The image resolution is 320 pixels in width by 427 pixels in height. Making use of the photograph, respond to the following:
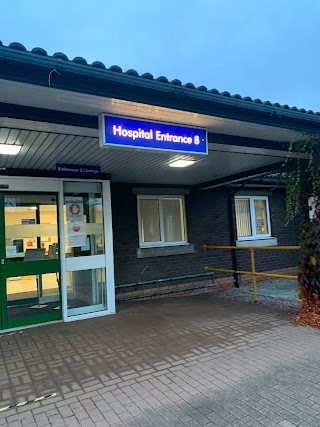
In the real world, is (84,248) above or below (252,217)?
below

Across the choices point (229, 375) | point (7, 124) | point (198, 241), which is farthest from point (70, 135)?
point (198, 241)

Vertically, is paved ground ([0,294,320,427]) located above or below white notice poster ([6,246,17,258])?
below

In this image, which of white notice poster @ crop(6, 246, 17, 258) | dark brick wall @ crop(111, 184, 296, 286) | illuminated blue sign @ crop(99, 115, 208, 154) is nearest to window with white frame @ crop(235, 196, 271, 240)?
dark brick wall @ crop(111, 184, 296, 286)

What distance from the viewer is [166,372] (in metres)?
3.78

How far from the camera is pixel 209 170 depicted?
23.4 ft

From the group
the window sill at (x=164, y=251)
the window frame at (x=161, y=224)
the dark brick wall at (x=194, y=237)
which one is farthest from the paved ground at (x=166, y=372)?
the window frame at (x=161, y=224)

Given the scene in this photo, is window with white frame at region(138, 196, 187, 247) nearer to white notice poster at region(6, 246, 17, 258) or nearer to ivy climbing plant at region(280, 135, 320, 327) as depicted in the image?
white notice poster at region(6, 246, 17, 258)

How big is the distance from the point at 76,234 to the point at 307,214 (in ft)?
13.9

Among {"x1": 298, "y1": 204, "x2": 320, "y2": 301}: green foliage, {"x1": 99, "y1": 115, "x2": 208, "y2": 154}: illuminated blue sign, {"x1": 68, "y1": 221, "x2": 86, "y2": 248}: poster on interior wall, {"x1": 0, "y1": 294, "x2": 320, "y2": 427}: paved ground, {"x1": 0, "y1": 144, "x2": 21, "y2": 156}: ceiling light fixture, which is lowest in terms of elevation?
{"x1": 0, "y1": 294, "x2": 320, "y2": 427}: paved ground

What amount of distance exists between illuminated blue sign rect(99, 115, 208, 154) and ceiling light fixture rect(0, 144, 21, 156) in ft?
5.43

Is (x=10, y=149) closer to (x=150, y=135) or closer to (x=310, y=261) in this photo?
(x=150, y=135)

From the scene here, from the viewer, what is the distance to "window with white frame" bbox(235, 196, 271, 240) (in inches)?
396

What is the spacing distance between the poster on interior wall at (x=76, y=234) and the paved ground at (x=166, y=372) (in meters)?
1.46

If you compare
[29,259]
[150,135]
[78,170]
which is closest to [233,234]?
[78,170]
